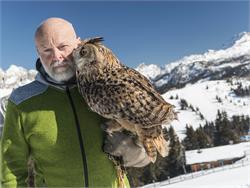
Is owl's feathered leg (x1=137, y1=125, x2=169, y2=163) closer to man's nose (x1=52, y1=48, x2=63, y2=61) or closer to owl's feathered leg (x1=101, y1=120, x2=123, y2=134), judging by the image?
owl's feathered leg (x1=101, y1=120, x2=123, y2=134)

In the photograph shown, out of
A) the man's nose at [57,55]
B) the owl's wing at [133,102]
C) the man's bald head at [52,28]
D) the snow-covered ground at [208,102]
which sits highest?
the snow-covered ground at [208,102]

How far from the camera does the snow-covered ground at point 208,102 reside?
11578 centimetres

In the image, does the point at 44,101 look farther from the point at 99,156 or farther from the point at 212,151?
the point at 212,151

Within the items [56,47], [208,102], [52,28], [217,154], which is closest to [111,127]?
[56,47]

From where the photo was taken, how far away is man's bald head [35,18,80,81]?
2.40 m

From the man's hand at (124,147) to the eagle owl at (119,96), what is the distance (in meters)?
0.06

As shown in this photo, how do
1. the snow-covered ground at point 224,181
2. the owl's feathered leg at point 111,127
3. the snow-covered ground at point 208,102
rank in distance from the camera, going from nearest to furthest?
the owl's feathered leg at point 111,127
the snow-covered ground at point 224,181
the snow-covered ground at point 208,102

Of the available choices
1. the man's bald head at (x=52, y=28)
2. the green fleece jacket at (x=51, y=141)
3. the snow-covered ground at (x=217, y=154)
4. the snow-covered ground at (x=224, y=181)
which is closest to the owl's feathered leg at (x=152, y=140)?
the green fleece jacket at (x=51, y=141)

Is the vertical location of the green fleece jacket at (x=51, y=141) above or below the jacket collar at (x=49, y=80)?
below

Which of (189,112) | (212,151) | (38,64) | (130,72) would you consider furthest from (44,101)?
(189,112)

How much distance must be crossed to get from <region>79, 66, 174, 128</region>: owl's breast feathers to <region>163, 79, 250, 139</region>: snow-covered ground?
96.0 metres

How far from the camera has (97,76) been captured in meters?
2.46

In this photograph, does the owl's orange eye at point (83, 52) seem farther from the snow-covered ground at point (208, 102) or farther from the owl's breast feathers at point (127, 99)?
the snow-covered ground at point (208, 102)

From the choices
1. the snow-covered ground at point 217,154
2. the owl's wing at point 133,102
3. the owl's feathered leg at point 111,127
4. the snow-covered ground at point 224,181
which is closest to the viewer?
the owl's wing at point 133,102
